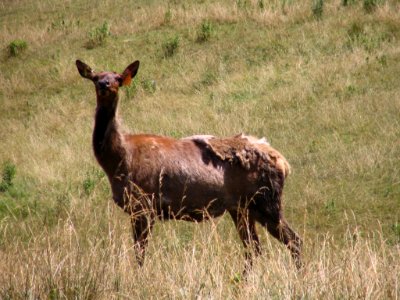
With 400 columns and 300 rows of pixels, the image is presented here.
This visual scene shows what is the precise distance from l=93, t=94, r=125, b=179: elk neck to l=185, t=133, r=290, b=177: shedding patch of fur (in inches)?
38.8

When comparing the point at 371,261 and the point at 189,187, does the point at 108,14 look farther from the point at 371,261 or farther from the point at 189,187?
the point at 371,261

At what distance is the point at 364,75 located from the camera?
16406mm

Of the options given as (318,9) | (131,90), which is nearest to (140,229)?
(131,90)

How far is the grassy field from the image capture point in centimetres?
586

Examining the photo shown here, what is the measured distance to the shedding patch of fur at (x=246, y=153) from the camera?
8750 mm

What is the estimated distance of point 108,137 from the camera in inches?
335

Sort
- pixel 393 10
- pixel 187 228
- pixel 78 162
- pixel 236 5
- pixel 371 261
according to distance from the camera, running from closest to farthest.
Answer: pixel 371 261, pixel 187 228, pixel 78 162, pixel 393 10, pixel 236 5

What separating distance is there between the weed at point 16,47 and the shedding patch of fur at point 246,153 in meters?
13.7

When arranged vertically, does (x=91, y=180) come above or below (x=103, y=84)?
below

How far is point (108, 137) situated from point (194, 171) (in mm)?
1005

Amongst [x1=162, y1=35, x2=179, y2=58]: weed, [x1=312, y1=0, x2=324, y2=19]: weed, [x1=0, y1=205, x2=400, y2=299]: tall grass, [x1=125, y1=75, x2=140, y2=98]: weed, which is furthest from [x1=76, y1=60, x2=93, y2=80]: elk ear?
[x1=312, y1=0, x2=324, y2=19]: weed

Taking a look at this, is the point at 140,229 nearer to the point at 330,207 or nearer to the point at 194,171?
the point at 194,171

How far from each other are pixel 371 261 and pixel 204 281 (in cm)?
119

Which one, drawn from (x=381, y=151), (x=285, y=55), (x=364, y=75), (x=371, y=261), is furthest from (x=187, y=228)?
(x=285, y=55)
